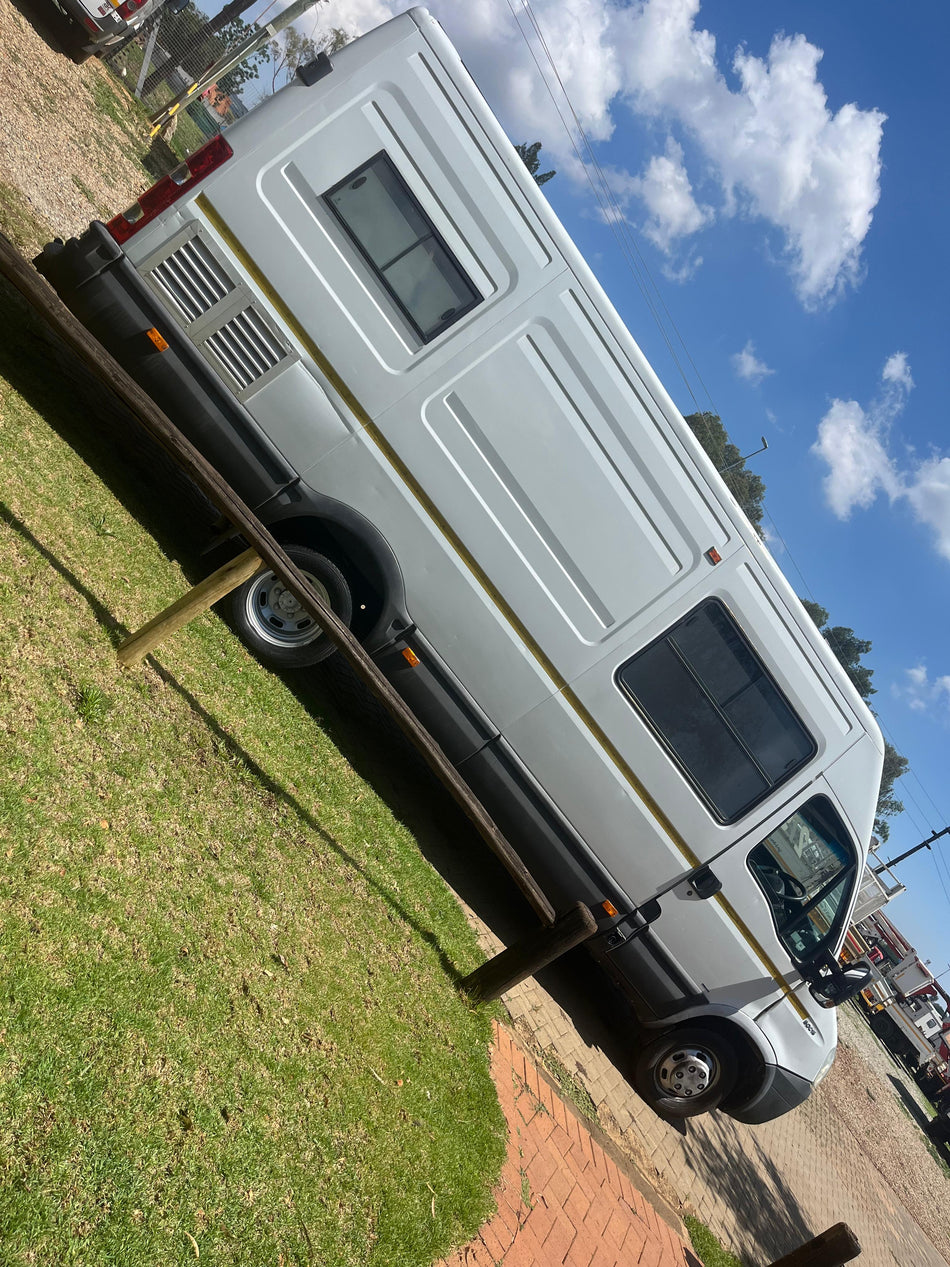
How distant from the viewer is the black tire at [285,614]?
5539 mm

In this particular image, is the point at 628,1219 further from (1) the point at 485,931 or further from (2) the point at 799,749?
(2) the point at 799,749

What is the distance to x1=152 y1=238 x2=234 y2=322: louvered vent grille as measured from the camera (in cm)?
520

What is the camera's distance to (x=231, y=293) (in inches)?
206

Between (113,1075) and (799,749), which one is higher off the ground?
(113,1075)

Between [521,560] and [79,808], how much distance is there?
292cm

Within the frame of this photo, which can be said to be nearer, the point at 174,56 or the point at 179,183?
the point at 179,183

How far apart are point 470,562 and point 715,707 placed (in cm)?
179

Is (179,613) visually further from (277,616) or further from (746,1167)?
(746,1167)

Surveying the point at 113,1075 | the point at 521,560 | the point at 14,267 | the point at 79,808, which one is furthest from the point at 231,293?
the point at 113,1075

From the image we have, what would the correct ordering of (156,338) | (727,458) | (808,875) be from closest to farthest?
(156,338) → (808,875) → (727,458)

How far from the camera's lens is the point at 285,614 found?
5.70 metres

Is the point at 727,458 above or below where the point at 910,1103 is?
below

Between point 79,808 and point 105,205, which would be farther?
point 105,205

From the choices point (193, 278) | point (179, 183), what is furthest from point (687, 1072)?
point (179, 183)
